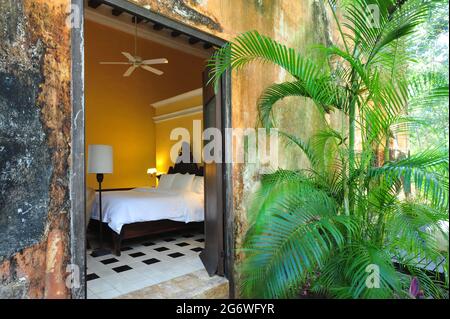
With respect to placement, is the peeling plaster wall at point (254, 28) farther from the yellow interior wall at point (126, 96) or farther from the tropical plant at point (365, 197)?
the yellow interior wall at point (126, 96)

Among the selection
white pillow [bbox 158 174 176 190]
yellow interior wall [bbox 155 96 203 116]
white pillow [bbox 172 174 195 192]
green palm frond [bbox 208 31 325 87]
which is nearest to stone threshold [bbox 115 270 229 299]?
green palm frond [bbox 208 31 325 87]

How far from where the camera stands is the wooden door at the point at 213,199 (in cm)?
263

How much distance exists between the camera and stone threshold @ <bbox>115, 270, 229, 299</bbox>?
7.54 ft

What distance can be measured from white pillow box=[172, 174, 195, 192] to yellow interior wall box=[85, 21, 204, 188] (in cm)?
206

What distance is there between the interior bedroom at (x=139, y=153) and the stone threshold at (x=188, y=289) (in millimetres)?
176

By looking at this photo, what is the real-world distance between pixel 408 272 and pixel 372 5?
6.14ft

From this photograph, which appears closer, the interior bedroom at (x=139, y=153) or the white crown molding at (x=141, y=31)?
the interior bedroom at (x=139, y=153)

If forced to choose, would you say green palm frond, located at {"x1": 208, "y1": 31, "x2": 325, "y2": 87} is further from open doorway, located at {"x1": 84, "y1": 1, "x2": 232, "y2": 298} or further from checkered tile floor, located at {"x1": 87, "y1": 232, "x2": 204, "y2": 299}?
checkered tile floor, located at {"x1": 87, "y1": 232, "x2": 204, "y2": 299}

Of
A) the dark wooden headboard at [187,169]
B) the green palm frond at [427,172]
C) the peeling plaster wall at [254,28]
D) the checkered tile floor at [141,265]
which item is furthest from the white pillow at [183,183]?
the green palm frond at [427,172]

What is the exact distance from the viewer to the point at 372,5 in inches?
69.1
